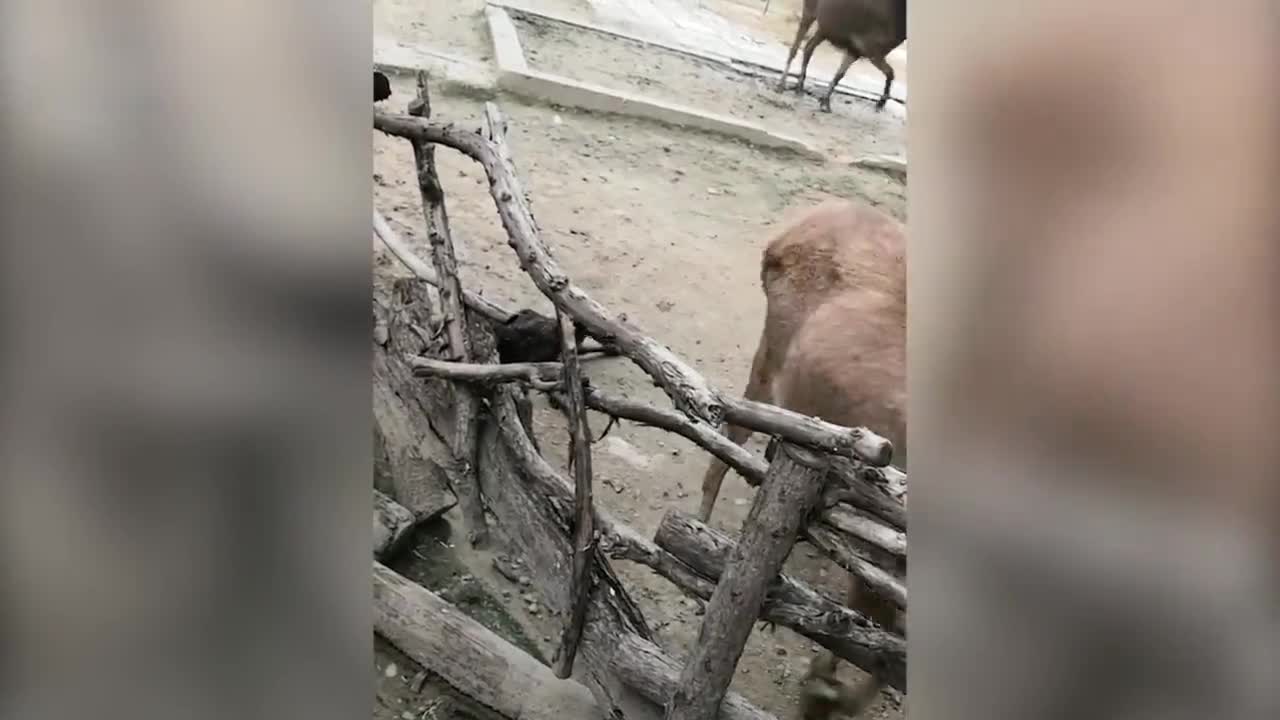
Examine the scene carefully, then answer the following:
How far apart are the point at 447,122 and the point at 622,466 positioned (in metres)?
0.55

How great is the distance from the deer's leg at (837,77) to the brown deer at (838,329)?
0.14 metres

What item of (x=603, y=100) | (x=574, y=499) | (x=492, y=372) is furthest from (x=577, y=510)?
(x=603, y=100)

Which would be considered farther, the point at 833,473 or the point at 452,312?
the point at 452,312

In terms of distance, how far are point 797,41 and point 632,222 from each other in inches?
14.0

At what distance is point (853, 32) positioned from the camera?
48.6 inches

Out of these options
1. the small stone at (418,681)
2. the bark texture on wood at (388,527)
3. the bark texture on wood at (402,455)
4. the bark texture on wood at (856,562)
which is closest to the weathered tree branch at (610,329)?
the bark texture on wood at (856,562)

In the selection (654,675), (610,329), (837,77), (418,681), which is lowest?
(418,681)

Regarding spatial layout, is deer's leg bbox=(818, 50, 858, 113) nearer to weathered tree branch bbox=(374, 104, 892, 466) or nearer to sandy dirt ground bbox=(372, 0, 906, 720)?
sandy dirt ground bbox=(372, 0, 906, 720)

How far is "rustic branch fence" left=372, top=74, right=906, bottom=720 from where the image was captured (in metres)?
1.15

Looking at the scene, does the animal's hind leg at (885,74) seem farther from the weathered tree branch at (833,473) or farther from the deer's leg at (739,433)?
the weathered tree branch at (833,473)

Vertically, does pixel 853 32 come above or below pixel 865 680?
above

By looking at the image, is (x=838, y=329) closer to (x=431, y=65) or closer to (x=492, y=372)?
(x=492, y=372)

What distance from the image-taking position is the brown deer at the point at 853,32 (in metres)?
1.23
